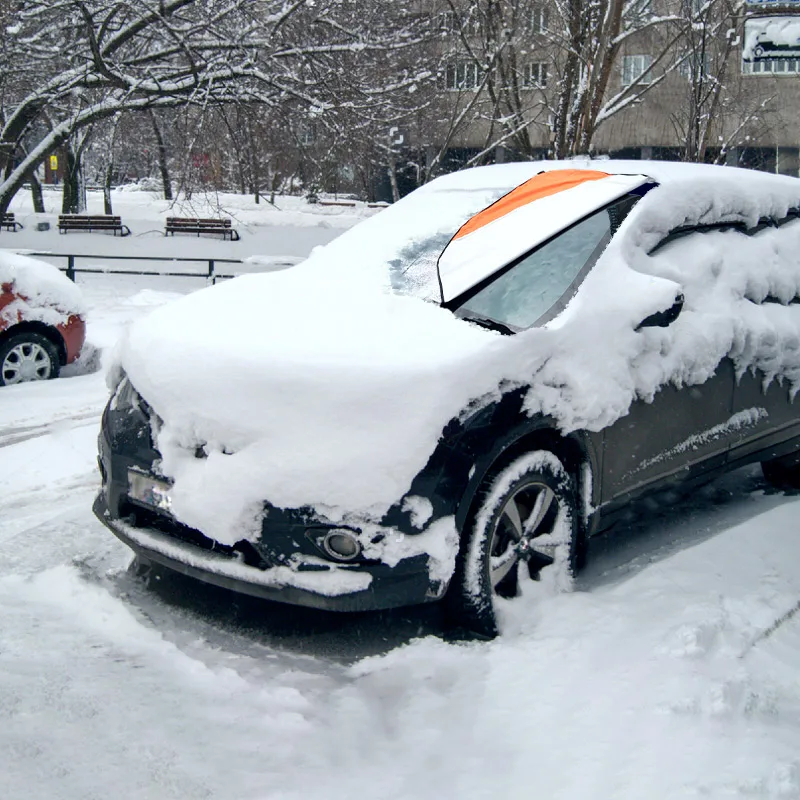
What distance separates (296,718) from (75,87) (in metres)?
13.2

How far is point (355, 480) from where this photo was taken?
3.42 meters

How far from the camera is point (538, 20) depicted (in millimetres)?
14703

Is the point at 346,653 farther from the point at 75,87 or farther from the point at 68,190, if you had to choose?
the point at 68,190

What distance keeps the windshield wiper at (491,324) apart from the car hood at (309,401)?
0.26 feet

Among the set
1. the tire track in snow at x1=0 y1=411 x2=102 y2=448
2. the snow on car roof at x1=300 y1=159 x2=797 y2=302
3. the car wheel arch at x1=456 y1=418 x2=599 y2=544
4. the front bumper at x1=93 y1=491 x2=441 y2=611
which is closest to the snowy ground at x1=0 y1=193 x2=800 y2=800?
the front bumper at x1=93 y1=491 x2=441 y2=611

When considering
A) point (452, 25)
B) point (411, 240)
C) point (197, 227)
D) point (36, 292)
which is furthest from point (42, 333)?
point (197, 227)

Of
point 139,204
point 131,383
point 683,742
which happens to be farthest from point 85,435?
point 139,204

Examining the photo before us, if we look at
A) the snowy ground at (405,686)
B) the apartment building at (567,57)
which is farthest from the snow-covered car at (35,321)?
the apartment building at (567,57)

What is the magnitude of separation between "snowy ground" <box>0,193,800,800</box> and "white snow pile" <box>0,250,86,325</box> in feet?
13.2

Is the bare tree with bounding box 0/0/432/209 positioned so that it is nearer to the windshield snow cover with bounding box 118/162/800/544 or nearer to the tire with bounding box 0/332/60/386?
the tire with bounding box 0/332/60/386

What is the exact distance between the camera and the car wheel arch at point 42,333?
8.59m

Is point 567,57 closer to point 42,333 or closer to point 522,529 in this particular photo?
point 42,333

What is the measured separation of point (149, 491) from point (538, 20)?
12657 millimetres

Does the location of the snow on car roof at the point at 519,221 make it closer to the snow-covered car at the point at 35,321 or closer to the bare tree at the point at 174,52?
the snow-covered car at the point at 35,321
